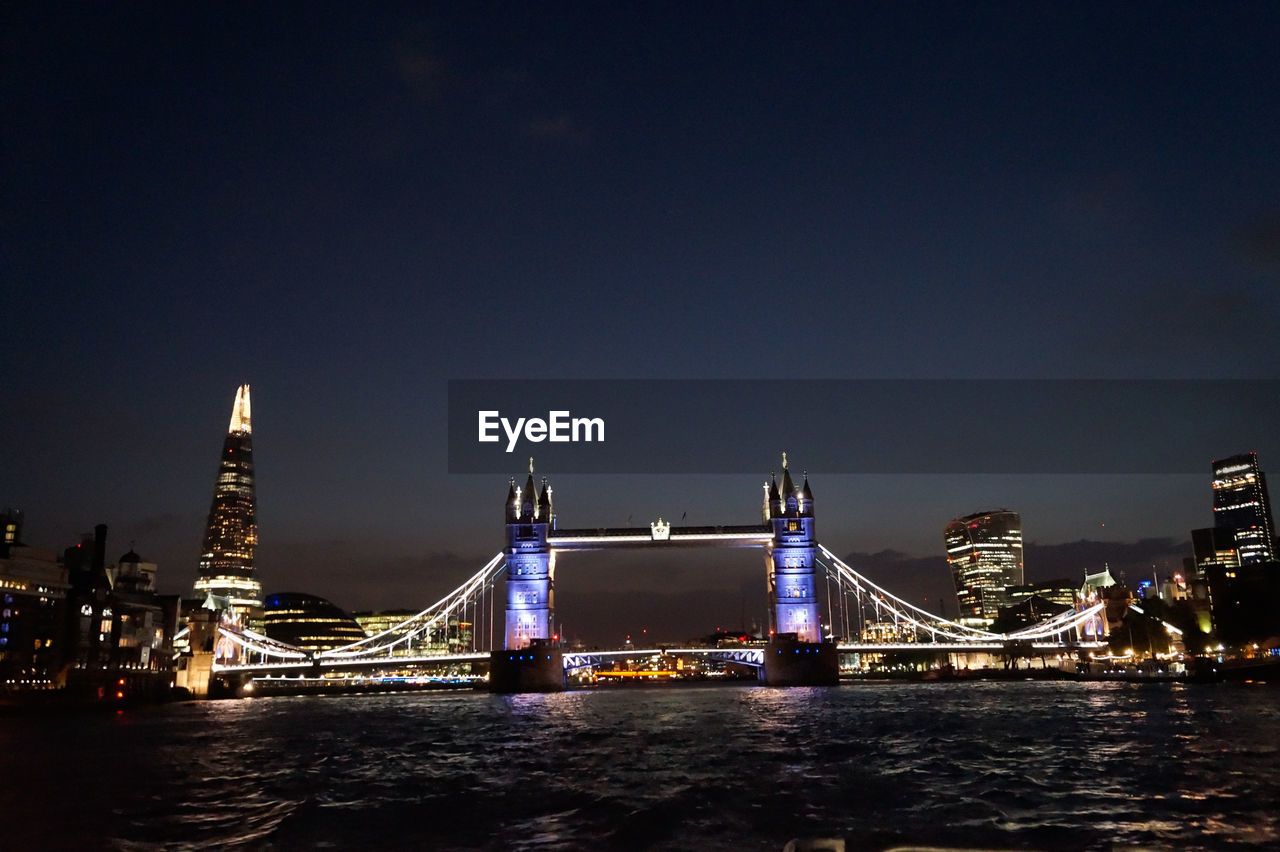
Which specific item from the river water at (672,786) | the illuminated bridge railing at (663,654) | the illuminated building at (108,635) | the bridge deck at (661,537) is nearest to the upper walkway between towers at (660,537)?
the bridge deck at (661,537)

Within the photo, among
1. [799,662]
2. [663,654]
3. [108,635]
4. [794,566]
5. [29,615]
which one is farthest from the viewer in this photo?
[663,654]

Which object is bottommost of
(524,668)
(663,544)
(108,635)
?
(524,668)

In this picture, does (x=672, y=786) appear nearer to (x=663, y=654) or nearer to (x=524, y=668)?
(x=524, y=668)

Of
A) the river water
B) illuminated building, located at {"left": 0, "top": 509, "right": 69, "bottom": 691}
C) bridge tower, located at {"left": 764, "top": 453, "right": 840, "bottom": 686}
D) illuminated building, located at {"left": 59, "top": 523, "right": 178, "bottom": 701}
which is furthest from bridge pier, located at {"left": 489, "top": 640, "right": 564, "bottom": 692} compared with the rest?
the river water

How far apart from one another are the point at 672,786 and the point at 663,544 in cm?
8338

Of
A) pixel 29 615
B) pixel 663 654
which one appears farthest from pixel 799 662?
pixel 29 615

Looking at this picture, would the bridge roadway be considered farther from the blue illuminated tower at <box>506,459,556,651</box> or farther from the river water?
the river water

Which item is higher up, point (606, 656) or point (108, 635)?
point (108, 635)

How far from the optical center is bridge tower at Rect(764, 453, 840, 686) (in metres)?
97.2

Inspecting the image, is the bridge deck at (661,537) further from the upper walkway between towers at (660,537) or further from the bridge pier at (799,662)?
the bridge pier at (799,662)

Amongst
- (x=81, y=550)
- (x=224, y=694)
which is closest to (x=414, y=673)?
(x=224, y=694)

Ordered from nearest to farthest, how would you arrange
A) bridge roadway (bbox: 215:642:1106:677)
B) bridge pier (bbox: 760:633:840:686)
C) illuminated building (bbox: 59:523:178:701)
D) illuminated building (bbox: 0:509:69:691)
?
illuminated building (bbox: 0:509:69:691), illuminated building (bbox: 59:523:178:701), bridge pier (bbox: 760:633:840:686), bridge roadway (bbox: 215:642:1106:677)

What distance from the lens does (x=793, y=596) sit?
10262 centimetres

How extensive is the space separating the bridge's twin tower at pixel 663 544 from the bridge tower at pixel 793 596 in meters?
0.11
